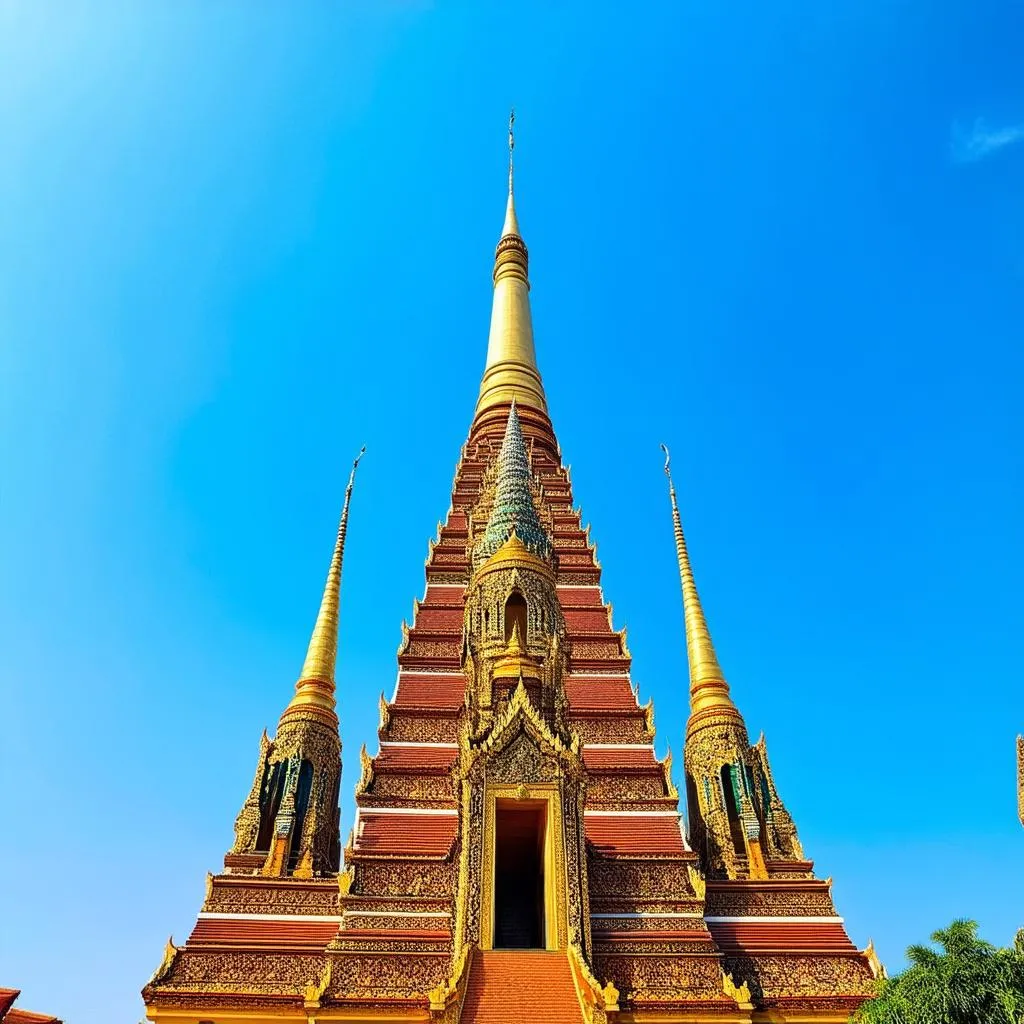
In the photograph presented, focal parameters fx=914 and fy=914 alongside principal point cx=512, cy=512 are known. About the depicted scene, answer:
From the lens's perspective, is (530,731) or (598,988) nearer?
(598,988)

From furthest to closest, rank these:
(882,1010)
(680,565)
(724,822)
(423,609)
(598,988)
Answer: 1. (680,565)
2. (423,609)
3. (724,822)
4. (598,988)
5. (882,1010)

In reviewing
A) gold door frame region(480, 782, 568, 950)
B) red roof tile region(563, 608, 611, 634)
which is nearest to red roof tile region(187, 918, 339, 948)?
gold door frame region(480, 782, 568, 950)

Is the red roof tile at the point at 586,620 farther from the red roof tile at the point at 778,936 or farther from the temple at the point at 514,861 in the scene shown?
the red roof tile at the point at 778,936

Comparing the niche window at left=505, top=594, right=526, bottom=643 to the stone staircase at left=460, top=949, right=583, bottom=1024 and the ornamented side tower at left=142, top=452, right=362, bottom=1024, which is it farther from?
the stone staircase at left=460, top=949, right=583, bottom=1024

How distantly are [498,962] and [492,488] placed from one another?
1520 centimetres

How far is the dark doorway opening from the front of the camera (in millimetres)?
14023

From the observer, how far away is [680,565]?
27.5 m

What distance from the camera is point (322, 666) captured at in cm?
2377

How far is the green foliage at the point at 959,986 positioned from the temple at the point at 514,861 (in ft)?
11.4

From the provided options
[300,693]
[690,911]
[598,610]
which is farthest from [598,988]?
[300,693]

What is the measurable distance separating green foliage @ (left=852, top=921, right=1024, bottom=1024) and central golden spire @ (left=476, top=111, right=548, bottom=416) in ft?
79.3

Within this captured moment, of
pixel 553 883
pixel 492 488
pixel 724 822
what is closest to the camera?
pixel 553 883

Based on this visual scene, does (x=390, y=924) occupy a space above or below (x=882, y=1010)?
above

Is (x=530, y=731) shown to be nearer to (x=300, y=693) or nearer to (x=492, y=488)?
(x=300, y=693)
